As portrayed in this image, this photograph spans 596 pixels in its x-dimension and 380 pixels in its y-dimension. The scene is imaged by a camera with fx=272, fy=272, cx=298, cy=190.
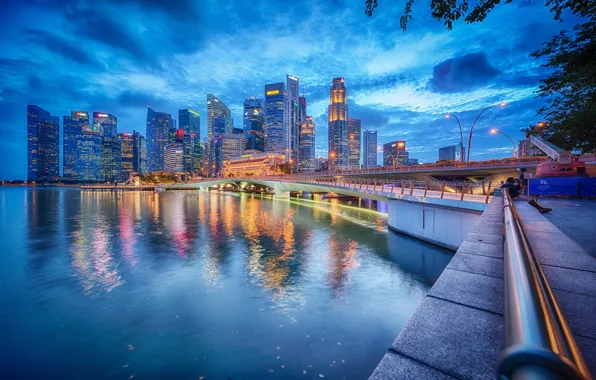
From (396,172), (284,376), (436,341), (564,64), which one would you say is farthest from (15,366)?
(396,172)

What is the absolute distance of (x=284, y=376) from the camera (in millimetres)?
7855

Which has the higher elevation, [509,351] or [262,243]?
[509,351]

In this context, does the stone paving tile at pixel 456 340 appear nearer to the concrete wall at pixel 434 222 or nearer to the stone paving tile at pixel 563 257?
the stone paving tile at pixel 563 257

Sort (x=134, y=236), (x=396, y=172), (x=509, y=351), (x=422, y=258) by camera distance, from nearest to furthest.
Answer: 1. (x=509, y=351)
2. (x=422, y=258)
3. (x=134, y=236)
4. (x=396, y=172)

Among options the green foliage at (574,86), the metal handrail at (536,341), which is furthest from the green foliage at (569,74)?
the metal handrail at (536,341)

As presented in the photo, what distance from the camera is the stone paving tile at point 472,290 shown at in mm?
3096

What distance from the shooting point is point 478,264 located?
4414 millimetres

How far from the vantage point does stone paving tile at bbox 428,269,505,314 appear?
3.10 metres

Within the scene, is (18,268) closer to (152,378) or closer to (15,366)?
(15,366)

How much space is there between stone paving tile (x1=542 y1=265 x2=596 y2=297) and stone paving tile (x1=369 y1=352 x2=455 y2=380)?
2.72 meters

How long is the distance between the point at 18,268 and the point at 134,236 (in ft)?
32.9

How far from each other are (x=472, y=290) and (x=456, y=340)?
1.23 m

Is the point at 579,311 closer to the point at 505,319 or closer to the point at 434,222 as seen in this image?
the point at 505,319

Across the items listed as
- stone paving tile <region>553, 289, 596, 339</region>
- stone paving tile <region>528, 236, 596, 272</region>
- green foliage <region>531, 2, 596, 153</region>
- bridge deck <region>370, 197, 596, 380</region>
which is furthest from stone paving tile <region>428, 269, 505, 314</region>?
green foliage <region>531, 2, 596, 153</region>
